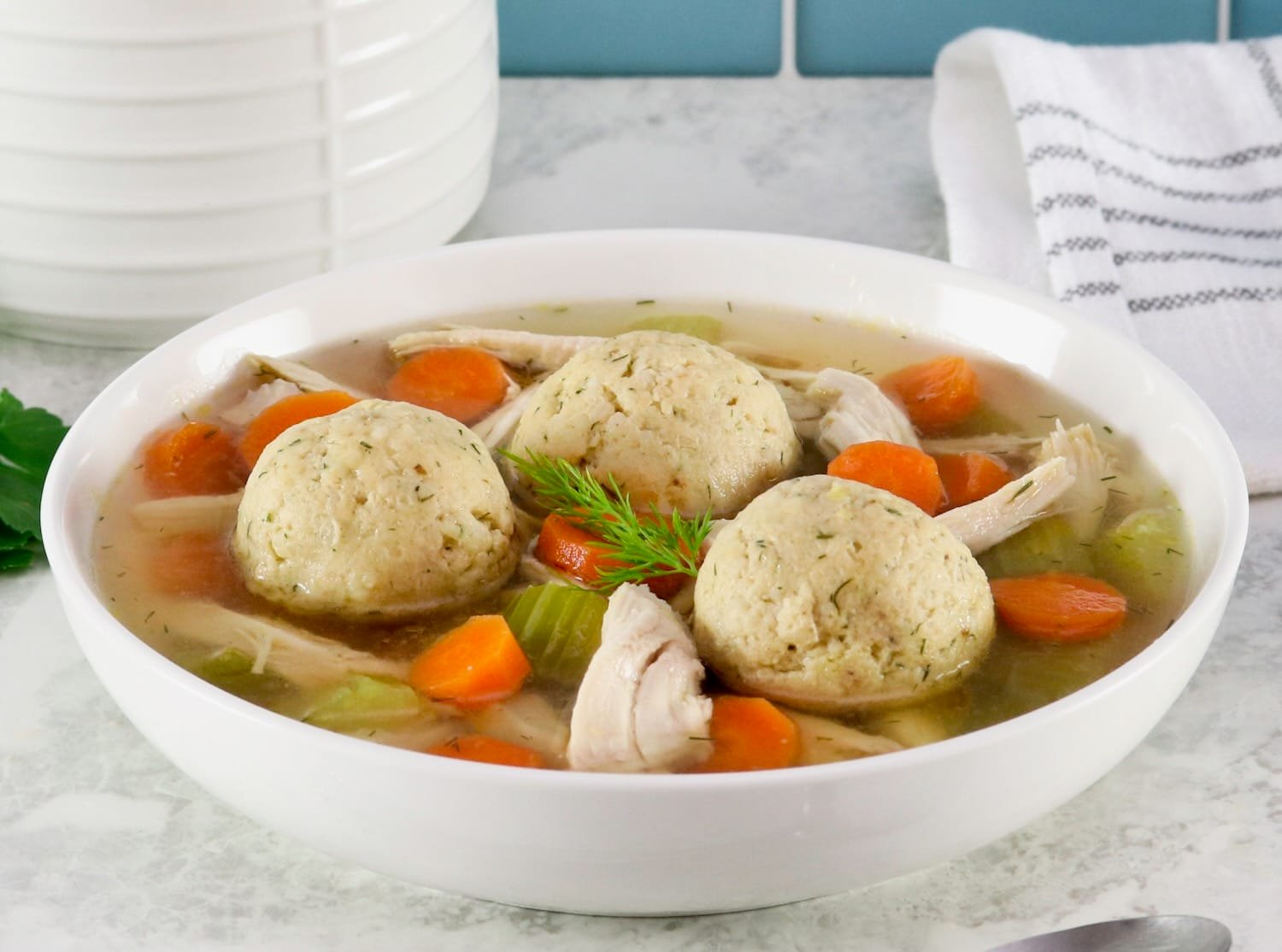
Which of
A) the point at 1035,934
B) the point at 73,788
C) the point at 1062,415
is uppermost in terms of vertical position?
the point at 1062,415

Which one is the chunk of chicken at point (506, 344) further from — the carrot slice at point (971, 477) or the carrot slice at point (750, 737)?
the carrot slice at point (750, 737)

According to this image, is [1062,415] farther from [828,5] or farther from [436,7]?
[828,5]

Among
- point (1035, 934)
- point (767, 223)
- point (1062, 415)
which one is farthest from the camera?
point (767, 223)

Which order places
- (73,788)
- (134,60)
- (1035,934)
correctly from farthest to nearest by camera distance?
(134,60)
(73,788)
(1035,934)

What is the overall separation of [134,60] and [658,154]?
1419mm

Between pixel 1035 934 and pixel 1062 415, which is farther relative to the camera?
pixel 1062 415

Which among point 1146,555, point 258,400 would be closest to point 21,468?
point 258,400

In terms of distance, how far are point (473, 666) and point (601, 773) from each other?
29 centimetres

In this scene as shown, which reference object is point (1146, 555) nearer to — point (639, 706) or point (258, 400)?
point (639, 706)

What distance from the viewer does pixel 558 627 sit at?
5.64 ft

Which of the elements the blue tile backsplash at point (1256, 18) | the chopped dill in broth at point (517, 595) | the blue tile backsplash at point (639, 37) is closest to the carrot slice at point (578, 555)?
the chopped dill in broth at point (517, 595)

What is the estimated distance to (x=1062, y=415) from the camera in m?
2.14

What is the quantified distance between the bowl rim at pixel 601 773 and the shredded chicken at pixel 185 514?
0.09 meters

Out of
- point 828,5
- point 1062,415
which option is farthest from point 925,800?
point 828,5
